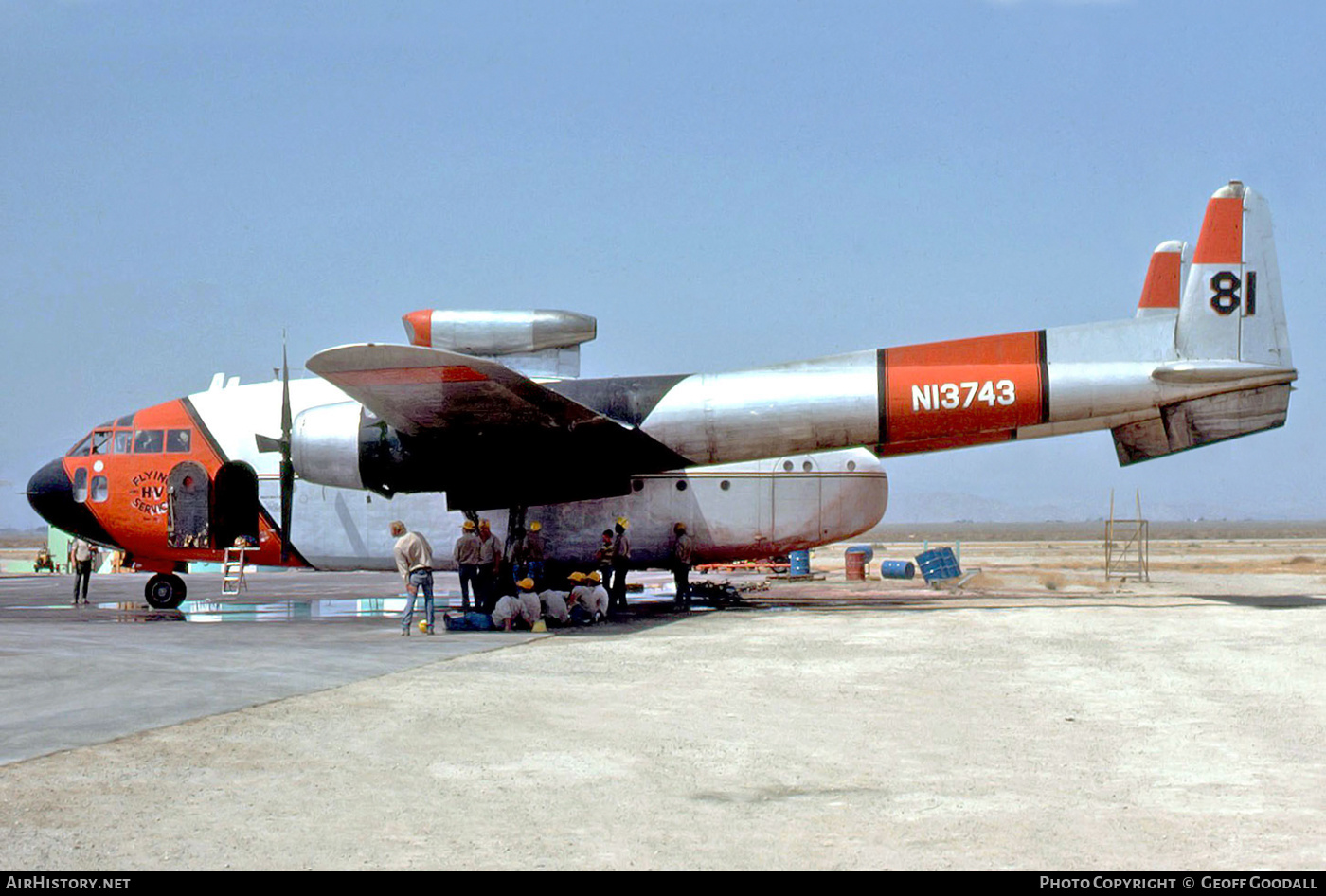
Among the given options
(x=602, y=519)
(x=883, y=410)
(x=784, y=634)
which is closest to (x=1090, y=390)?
(x=883, y=410)

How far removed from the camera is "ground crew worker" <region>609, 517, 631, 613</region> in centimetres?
1967

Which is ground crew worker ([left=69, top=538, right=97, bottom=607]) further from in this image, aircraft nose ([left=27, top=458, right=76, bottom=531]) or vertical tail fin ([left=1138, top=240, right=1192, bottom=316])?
vertical tail fin ([left=1138, top=240, right=1192, bottom=316])

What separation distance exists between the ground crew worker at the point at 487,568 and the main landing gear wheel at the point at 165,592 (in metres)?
7.00

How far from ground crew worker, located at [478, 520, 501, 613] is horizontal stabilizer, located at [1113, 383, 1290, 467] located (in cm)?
1074

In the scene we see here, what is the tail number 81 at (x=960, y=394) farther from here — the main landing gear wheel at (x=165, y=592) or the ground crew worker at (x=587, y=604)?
the main landing gear wheel at (x=165, y=592)

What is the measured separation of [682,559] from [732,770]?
1334cm

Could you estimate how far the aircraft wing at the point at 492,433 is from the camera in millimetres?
15852

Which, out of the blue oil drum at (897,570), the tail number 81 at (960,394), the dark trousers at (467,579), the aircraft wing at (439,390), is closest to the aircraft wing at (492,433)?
the aircraft wing at (439,390)

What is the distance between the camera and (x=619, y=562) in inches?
777

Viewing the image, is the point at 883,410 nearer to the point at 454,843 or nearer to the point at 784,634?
the point at 784,634

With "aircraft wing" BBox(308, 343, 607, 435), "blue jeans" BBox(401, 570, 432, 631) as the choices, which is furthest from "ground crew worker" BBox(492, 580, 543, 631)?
"aircraft wing" BBox(308, 343, 607, 435)

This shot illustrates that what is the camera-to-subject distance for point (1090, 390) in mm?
18312

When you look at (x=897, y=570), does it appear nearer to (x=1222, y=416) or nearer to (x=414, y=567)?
(x=1222, y=416)
